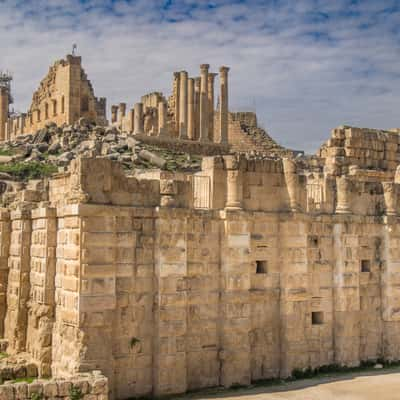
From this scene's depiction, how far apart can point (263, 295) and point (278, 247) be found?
43.4 inches

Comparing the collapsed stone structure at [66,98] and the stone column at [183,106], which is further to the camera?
the stone column at [183,106]

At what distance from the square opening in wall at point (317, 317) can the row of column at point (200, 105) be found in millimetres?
42802

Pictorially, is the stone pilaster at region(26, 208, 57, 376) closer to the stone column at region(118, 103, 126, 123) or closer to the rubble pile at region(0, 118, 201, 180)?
the rubble pile at region(0, 118, 201, 180)

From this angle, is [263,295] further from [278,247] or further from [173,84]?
[173,84]

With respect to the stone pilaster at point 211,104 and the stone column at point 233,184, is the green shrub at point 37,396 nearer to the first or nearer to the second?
the stone column at point 233,184

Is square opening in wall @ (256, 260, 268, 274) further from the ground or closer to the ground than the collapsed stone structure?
closer to the ground

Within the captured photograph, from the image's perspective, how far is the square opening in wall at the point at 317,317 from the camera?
49.0 ft

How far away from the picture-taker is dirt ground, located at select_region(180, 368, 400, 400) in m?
12.6

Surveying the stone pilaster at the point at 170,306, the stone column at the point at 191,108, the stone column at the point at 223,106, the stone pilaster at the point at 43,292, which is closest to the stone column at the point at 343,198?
the stone pilaster at the point at 170,306

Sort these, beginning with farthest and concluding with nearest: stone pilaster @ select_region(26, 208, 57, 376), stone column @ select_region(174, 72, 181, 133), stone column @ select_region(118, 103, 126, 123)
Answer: stone column @ select_region(118, 103, 126, 123) < stone column @ select_region(174, 72, 181, 133) < stone pilaster @ select_region(26, 208, 57, 376)

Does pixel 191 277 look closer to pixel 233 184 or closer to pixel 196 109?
pixel 233 184

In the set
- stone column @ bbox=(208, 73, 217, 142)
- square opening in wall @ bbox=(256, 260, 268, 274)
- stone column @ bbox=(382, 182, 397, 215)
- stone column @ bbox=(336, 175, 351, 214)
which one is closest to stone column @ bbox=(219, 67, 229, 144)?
stone column @ bbox=(208, 73, 217, 142)

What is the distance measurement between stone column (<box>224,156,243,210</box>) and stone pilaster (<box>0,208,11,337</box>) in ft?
18.9

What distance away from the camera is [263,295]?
14.2 m
